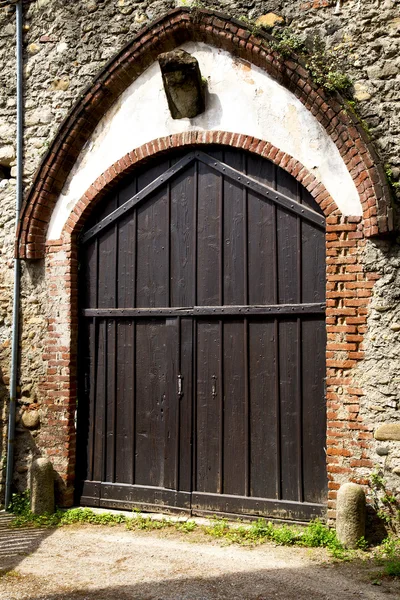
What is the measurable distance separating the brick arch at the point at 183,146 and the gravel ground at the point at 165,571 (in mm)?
2783

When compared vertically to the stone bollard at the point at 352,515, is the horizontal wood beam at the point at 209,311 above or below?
above

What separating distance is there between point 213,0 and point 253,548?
16.2 ft

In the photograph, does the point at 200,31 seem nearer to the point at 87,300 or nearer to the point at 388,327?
the point at 87,300

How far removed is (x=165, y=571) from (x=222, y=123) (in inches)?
153

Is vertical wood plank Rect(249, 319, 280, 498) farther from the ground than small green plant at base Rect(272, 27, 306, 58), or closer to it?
closer to it

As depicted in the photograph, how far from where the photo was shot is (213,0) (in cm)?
569

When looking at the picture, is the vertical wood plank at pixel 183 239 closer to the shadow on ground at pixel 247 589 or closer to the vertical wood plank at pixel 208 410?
the vertical wood plank at pixel 208 410

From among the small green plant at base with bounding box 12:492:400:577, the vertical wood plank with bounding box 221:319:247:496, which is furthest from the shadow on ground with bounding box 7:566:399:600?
the vertical wood plank with bounding box 221:319:247:496

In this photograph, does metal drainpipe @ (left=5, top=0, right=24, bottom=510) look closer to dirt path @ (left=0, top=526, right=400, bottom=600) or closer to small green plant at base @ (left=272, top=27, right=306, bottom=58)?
dirt path @ (left=0, top=526, right=400, bottom=600)

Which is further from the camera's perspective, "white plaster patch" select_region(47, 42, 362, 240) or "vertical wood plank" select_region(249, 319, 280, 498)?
"vertical wood plank" select_region(249, 319, 280, 498)

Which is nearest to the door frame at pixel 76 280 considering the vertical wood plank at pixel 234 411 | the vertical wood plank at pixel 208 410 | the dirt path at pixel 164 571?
the dirt path at pixel 164 571

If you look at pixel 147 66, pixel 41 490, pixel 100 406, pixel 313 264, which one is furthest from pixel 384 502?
pixel 147 66

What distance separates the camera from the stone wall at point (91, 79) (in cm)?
486

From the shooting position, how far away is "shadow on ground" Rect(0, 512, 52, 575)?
4.73 m
